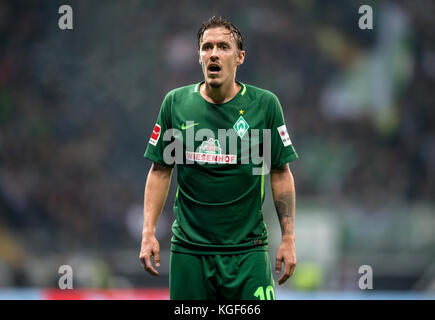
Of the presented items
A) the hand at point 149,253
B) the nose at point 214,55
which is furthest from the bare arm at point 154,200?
the nose at point 214,55

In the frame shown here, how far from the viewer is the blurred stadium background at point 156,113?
11.7 meters

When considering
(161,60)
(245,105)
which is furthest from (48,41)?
(245,105)

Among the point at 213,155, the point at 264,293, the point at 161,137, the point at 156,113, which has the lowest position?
the point at 264,293

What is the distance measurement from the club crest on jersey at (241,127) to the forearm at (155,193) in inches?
19.5

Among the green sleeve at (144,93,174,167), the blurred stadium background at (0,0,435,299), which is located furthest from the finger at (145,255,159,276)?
the blurred stadium background at (0,0,435,299)

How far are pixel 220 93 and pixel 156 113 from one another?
983 centimetres

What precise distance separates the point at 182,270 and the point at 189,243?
0.50ft

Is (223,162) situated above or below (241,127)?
below

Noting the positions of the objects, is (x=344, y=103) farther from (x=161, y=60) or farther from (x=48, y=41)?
(x=48, y=41)

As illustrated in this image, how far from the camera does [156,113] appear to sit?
13.8 meters

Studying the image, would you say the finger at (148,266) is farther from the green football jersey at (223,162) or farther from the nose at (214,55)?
the nose at (214,55)

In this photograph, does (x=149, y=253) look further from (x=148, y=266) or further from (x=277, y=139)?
(x=277, y=139)

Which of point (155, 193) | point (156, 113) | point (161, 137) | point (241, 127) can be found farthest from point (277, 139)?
point (156, 113)

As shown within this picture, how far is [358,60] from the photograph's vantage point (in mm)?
14406
